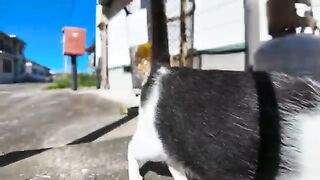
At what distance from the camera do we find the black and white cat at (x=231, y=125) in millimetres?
1927

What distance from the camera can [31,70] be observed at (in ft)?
185

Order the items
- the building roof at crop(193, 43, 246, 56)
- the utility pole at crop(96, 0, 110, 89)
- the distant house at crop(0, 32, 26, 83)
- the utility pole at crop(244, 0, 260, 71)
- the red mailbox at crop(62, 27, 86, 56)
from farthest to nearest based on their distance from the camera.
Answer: the distant house at crop(0, 32, 26, 83)
the red mailbox at crop(62, 27, 86, 56)
the utility pole at crop(96, 0, 110, 89)
the building roof at crop(193, 43, 246, 56)
the utility pole at crop(244, 0, 260, 71)

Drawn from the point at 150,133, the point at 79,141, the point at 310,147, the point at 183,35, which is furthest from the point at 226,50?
the point at 310,147

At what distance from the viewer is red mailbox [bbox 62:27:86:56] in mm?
14250

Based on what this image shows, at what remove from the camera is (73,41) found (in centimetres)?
1442

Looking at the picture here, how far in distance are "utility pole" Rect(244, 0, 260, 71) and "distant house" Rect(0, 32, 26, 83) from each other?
126 feet

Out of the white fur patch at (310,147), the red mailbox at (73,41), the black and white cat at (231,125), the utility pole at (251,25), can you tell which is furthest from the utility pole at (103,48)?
the white fur patch at (310,147)

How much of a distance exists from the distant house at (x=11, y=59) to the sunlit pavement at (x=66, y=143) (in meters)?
36.0

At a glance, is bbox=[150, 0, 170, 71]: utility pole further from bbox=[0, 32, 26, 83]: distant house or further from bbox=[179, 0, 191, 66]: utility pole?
bbox=[0, 32, 26, 83]: distant house

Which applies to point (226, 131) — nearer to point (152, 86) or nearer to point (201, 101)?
point (201, 101)

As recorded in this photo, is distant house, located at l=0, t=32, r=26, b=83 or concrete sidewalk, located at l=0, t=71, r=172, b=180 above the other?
distant house, located at l=0, t=32, r=26, b=83

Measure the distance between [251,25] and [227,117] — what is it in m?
3.15

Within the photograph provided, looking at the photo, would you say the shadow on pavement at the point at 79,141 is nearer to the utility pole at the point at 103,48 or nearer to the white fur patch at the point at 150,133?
the white fur patch at the point at 150,133

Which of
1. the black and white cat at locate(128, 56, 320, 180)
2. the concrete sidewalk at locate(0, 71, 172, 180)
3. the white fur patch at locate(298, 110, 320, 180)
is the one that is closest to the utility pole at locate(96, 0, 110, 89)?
the concrete sidewalk at locate(0, 71, 172, 180)
